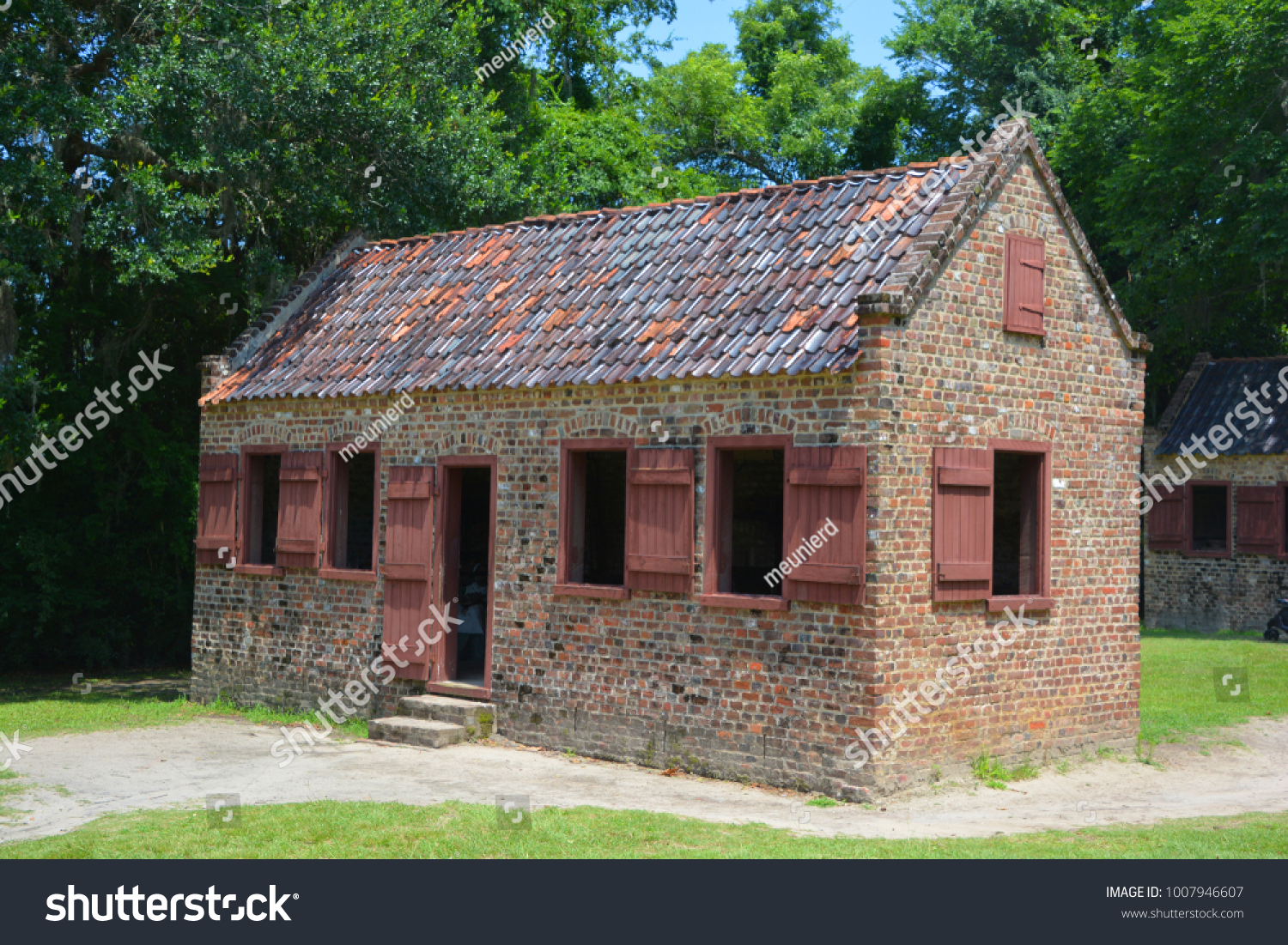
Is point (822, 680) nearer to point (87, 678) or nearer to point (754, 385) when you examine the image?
point (754, 385)

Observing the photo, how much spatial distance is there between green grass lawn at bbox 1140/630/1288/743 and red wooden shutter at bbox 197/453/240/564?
10710mm

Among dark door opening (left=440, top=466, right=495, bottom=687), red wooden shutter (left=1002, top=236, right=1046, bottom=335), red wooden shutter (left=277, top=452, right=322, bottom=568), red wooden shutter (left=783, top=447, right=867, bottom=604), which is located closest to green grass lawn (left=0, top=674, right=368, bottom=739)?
dark door opening (left=440, top=466, right=495, bottom=687)

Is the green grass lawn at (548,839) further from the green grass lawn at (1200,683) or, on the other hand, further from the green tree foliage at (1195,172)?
the green tree foliage at (1195,172)

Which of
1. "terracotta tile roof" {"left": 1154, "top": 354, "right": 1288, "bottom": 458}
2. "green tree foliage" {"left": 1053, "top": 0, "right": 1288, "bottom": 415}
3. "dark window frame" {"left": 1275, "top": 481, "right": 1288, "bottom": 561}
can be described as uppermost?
"green tree foliage" {"left": 1053, "top": 0, "right": 1288, "bottom": 415}

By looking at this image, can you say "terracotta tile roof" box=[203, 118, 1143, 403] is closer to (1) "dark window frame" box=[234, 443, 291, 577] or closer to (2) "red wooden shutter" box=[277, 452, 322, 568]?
(1) "dark window frame" box=[234, 443, 291, 577]

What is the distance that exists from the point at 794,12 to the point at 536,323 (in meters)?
33.3

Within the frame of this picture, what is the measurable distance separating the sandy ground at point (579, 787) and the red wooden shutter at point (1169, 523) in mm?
14565

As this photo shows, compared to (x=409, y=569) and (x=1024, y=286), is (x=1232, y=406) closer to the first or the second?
(x=1024, y=286)

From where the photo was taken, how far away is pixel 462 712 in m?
12.8

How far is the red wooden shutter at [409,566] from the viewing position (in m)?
13.4

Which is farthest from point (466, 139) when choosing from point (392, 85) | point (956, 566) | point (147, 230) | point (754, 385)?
point (956, 566)

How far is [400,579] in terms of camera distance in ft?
44.7

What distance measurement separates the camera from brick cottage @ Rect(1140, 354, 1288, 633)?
998 inches

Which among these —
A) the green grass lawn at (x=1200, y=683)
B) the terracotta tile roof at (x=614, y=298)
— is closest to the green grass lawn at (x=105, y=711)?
the terracotta tile roof at (x=614, y=298)
